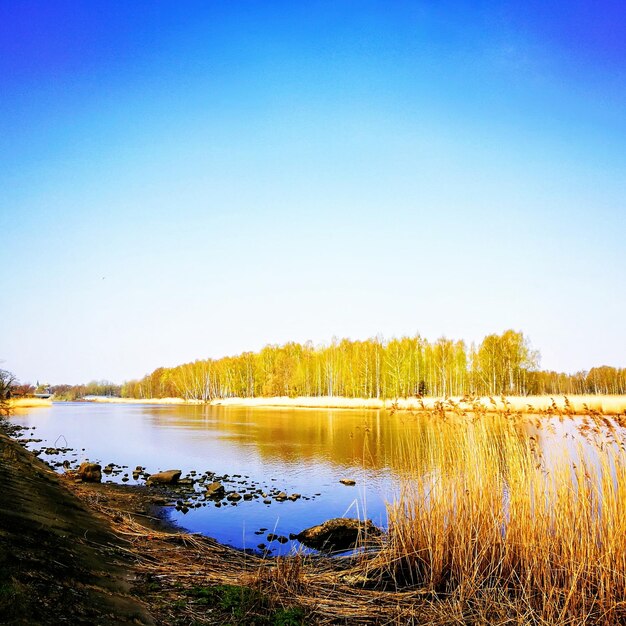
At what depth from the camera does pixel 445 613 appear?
18.4 feet

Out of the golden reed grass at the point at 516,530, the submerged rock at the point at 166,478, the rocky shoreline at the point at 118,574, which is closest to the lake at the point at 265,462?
the submerged rock at the point at 166,478

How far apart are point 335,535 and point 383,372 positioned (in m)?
68.6

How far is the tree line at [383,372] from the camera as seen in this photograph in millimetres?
61688

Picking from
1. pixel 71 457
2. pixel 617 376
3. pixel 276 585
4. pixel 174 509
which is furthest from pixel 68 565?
pixel 617 376

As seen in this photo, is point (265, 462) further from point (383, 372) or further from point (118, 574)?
point (383, 372)

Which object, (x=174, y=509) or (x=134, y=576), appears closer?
(x=134, y=576)

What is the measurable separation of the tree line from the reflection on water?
21.0m

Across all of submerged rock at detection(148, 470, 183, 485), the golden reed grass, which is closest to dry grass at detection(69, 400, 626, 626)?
the golden reed grass

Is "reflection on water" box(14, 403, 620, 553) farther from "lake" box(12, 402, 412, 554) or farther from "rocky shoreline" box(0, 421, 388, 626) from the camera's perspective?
"rocky shoreline" box(0, 421, 388, 626)

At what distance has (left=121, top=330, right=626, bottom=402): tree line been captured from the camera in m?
61.7

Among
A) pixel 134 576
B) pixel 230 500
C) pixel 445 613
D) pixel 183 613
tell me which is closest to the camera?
pixel 183 613

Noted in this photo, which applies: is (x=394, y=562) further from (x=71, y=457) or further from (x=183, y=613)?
(x=71, y=457)

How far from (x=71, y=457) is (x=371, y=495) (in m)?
16.0

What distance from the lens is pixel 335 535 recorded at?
9930 mm
